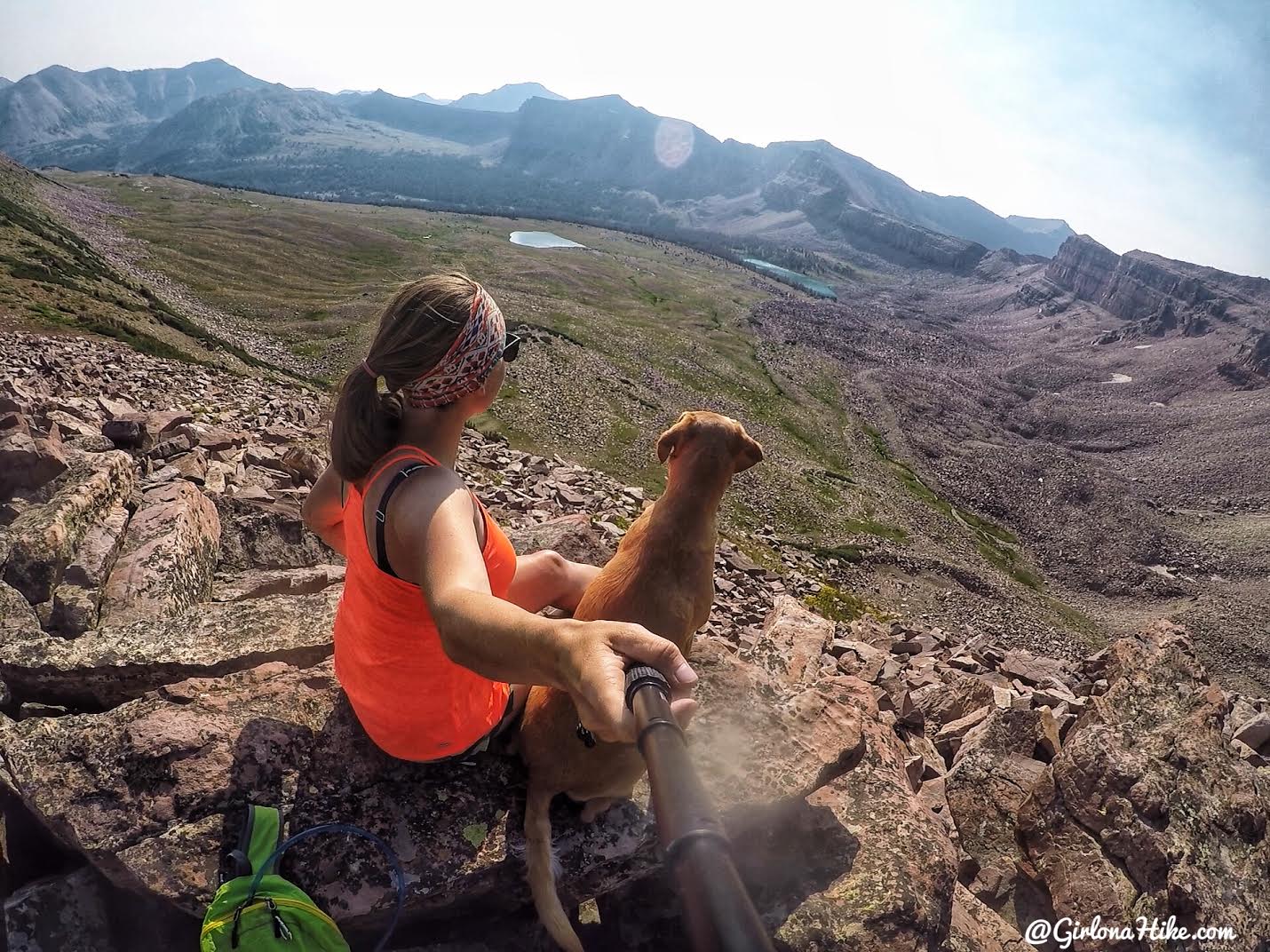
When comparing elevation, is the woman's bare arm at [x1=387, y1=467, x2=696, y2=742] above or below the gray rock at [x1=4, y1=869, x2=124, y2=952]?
above

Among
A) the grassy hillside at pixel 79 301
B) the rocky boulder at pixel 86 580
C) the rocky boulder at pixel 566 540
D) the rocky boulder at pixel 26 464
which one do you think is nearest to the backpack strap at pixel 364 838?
the rocky boulder at pixel 86 580

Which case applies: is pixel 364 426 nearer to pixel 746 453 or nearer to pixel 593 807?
pixel 593 807

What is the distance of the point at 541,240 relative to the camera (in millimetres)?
160250

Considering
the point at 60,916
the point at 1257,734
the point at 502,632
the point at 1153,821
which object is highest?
the point at 502,632

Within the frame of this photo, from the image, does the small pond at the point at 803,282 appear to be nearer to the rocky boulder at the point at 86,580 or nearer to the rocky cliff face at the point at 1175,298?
the rocky cliff face at the point at 1175,298

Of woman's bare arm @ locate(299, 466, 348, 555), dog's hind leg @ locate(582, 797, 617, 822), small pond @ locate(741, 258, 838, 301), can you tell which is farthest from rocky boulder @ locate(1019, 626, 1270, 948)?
small pond @ locate(741, 258, 838, 301)

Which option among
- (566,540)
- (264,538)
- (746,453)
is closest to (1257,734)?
(746,453)

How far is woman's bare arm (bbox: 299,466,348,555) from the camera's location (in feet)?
14.9

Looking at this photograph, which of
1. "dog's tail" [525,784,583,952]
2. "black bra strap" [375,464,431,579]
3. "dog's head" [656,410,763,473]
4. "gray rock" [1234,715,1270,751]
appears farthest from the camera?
"gray rock" [1234,715,1270,751]

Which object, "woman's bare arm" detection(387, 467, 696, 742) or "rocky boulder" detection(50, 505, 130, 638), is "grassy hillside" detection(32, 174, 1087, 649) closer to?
"woman's bare arm" detection(387, 467, 696, 742)

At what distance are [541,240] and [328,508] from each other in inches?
6601

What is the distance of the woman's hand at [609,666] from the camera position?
193cm

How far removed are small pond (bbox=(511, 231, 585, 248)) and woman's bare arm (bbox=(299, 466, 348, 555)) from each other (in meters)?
153

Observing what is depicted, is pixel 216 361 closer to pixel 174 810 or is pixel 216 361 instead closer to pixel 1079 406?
pixel 174 810
